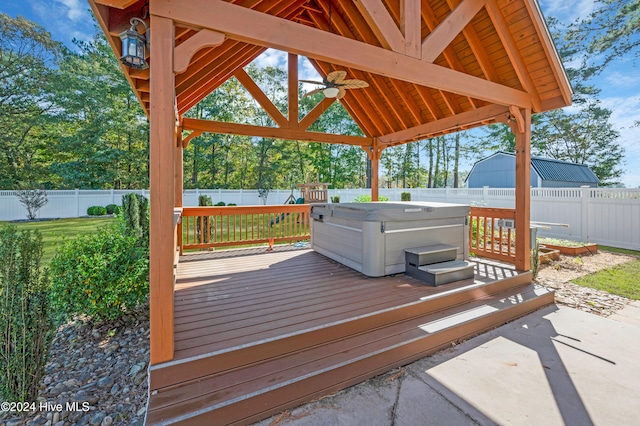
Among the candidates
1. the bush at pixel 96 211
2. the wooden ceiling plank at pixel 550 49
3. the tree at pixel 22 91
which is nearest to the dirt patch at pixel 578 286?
the wooden ceiling plank at pixel 550 49

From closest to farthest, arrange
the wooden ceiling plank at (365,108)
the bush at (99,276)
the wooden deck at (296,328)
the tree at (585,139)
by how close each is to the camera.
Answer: the wooden deck at (296,328)
the bush at (99,276)
the wooden ceiling plank at (365,108)
the tree at (585,139)

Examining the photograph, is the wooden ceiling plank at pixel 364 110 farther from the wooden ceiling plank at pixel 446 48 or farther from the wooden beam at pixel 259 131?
the wooden ceiling plank at pixel 446 48

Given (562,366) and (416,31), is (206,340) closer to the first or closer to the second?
(562,366)

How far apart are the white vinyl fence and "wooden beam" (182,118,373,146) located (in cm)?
639

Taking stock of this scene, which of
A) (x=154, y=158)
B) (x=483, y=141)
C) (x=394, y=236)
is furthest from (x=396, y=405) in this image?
(x=483, y=141)

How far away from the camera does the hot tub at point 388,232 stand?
3.85m

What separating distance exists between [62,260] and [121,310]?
0.79 metres

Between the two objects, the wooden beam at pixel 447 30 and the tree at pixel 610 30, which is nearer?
the wooden beam at pixel 447 30

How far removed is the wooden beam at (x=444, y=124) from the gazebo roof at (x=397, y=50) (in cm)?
2

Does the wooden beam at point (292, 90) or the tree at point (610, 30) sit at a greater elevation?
the tree at point (610, 30)

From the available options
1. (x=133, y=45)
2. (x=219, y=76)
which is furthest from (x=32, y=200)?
(x=133, y=45)

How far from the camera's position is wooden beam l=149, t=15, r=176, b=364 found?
2.01m

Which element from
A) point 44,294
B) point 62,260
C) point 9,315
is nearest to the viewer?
point 9,315

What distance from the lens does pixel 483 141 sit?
73.9 ft
